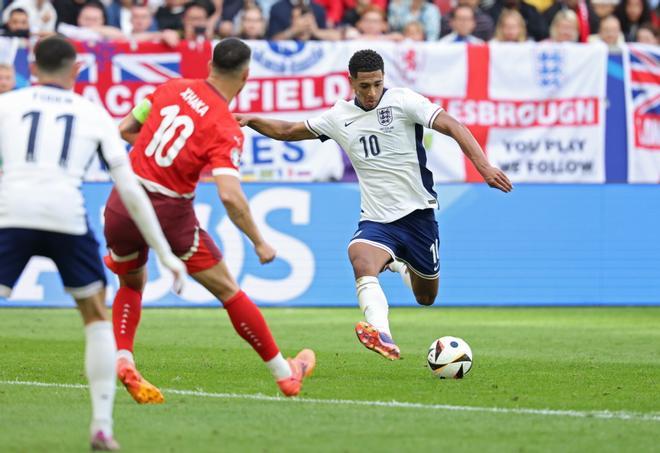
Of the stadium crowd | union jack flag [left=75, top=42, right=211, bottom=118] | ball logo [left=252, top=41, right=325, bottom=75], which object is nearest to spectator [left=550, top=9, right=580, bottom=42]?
the stadium crowd

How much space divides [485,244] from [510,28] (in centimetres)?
390

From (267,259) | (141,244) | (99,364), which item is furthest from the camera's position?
(141,244)

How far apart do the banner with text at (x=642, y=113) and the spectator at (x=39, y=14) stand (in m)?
8.15

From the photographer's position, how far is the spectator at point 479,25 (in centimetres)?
2053

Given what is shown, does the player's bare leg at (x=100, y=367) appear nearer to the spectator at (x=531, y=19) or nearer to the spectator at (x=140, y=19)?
the spectator at (x=140, y=19)

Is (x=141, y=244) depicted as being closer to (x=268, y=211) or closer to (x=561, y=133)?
(x=268, y=211)

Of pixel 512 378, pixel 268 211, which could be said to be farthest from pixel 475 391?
pixel 268 211

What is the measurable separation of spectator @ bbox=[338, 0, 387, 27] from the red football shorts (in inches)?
489

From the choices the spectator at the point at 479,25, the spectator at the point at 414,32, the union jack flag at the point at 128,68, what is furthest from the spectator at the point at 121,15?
the spectator at the point at 479,25

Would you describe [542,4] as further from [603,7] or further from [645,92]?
[645,92]

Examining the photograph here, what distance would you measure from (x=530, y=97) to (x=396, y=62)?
204 centimetres

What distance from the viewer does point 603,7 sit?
71.2 feet

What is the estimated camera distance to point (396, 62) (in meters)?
18.4

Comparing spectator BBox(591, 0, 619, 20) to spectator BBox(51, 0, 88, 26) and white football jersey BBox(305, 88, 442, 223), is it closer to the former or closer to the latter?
spectator BBox(51, 0, 88, 26)
